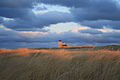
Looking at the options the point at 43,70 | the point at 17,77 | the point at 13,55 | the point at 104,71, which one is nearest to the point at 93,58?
the point at 104,71

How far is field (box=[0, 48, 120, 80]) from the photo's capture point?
5609 mm

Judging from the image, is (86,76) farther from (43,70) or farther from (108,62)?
(43,70)

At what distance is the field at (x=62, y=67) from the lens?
561 cm

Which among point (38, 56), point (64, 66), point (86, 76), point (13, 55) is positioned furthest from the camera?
point (13, 55)

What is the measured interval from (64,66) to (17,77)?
1.61m

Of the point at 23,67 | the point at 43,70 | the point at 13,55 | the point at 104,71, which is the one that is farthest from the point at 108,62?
the point at 13,55

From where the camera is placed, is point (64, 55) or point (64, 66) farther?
point (64, 55)

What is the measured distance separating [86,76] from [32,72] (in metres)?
1.82

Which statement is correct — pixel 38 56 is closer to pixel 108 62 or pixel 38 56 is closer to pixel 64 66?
pixel 64 66

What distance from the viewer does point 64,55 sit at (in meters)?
6.98

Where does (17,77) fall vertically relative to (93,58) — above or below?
below

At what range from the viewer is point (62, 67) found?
6094 millimetres

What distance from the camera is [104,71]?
5598 millimetres

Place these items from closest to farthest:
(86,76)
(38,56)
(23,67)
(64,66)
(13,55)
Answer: (86,76), (64,66), (23,67), (38,56), (13,55)
